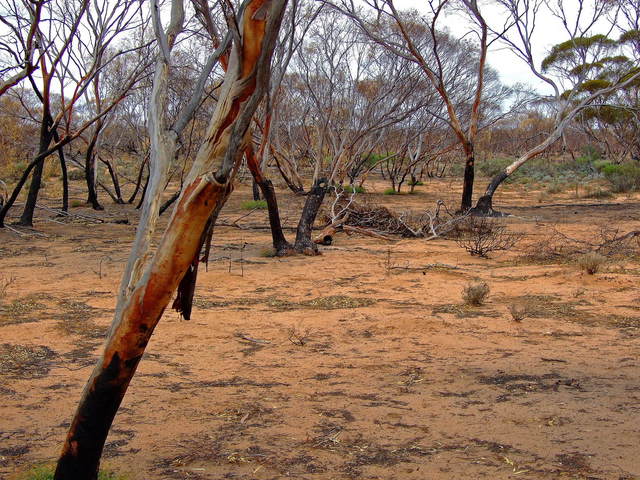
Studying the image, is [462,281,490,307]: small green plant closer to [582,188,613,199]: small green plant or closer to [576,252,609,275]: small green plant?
[576,252,609,275]: small green plant

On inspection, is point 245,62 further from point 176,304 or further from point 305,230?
point 305,230

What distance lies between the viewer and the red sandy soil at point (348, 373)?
3.46m

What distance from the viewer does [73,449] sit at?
9.70 ft

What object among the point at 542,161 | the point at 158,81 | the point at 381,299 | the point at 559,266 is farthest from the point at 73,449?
the point at 542,161

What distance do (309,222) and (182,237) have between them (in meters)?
7.88

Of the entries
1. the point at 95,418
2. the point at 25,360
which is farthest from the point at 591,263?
the point at 95,418

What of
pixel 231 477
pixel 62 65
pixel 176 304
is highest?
pixel 62 65

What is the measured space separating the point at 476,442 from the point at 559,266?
6.23 m

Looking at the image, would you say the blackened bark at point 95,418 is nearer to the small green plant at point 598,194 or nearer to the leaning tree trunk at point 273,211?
the leaning tree trunk at point 273,211

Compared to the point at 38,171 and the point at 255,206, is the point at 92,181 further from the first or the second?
the point at 255,206

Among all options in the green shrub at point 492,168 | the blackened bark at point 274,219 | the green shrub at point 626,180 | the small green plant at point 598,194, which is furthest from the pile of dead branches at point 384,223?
the green shrub at point 492,168

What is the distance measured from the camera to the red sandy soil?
3.46m

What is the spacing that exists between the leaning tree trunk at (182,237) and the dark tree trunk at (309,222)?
24.7ft

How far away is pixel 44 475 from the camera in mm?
3199
